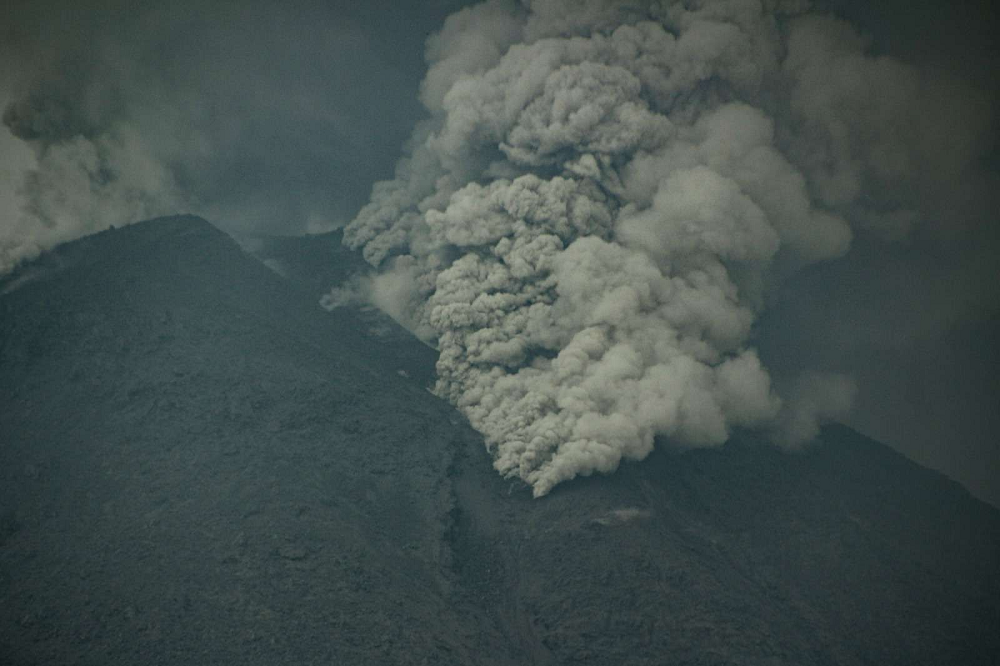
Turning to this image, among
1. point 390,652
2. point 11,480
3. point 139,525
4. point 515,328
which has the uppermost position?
point 515,328

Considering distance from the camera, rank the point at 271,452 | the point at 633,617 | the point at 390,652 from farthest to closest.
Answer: the point at 271,452 < the point at 633,617 < the point at 390,652

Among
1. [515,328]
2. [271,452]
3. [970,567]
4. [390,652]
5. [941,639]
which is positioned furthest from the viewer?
[515,328]

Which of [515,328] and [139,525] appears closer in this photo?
[139,525]

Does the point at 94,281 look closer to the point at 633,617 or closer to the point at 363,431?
the point at 363,431

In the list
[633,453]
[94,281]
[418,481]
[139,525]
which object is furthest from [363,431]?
[94,281]

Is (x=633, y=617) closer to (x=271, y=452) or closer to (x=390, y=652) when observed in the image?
(x=390, y=652)

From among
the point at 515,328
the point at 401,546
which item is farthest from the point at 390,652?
the point at 515,328

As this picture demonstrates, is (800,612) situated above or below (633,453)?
below
